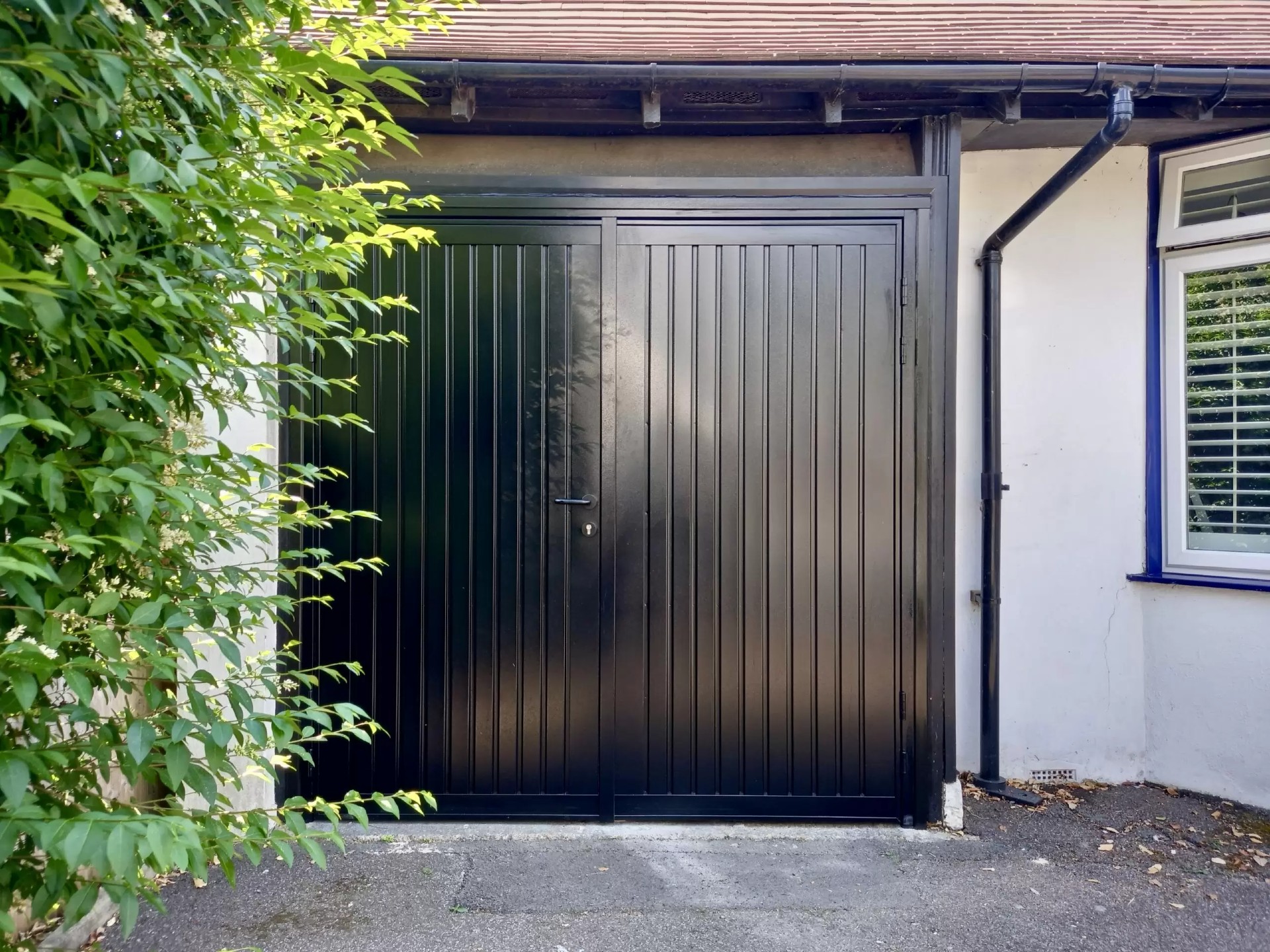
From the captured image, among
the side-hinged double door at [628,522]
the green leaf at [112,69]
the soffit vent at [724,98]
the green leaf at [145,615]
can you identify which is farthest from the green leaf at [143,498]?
the soffit vent at [724,98]

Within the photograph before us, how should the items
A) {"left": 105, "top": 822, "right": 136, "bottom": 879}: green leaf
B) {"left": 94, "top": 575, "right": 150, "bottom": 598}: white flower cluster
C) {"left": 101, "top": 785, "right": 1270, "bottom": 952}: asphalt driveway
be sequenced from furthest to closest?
1. {"left": 101, "top": 785, "right": 1270, "bottom": 952}: asphalt driveway
2. {"left": 94, "top": 575, "right": 150, "bottom": 598}: white flower cluster
3. {"left": 105, "top": 822, "right": 136, "bottom": 879}: green leaf

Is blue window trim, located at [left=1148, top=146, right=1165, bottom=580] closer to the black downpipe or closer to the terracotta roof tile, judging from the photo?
the black downpipe

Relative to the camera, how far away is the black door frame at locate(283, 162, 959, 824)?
10.0 ft

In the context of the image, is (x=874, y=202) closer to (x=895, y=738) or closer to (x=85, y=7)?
(x=895, y=738)

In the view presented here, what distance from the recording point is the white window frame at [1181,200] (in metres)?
3.39

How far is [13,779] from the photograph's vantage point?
1034 millimetres

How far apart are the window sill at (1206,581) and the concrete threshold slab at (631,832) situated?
1527 mm

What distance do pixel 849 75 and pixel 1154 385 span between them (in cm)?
206

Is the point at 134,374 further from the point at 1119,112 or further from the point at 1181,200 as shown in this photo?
the point at 1181,200

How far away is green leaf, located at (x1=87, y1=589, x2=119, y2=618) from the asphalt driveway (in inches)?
61.2

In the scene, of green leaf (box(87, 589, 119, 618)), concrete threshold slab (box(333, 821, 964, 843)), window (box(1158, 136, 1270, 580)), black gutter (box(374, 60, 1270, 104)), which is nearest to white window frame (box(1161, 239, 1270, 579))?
window (box(1158, 136, 1270, 580))

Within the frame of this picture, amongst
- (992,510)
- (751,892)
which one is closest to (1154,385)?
(992,510)

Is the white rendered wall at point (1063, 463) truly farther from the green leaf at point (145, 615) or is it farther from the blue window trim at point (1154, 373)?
the green leaf at point (145, 615)

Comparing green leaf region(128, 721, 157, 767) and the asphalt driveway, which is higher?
green leaf region(128, 721, 157, 767)
